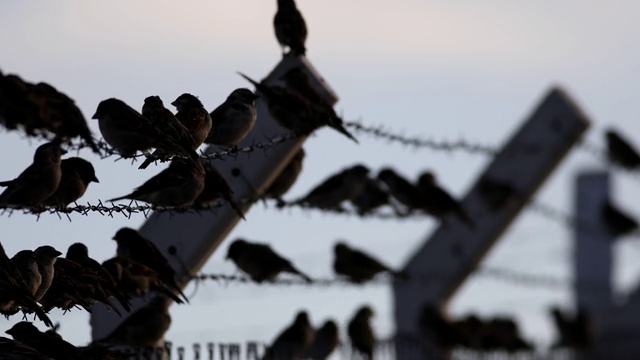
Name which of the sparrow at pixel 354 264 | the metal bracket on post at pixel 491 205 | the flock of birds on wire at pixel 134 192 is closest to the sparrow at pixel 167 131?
the flock of birds on wire at pixel 134 192

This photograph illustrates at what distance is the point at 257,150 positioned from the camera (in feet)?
29.2

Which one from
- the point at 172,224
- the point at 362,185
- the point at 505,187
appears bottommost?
the point at 172,224

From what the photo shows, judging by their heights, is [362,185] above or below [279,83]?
above

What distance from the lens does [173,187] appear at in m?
8.25

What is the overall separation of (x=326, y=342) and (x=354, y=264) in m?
2.47

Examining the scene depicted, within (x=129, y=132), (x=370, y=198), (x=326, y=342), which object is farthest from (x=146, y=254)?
(x=370, y=198)

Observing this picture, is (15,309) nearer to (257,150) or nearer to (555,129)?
(257,150)

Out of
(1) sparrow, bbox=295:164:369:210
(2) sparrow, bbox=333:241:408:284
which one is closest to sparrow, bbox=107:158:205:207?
(1) sparrow, bbox=295:164:369:210

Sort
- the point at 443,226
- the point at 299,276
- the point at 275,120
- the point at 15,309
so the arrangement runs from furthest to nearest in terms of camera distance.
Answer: the point at 443,226 < the point at 299,276 < the point at 275,120 < the point at 15,309

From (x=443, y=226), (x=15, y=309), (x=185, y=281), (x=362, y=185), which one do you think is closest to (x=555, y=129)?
(x=443, y=226)

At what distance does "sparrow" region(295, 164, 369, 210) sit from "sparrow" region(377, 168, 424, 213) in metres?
0.72

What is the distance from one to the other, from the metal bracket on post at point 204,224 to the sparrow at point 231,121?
171 millimetres

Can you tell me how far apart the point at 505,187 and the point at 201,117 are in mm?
5532

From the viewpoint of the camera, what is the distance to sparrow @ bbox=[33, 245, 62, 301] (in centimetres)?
678
